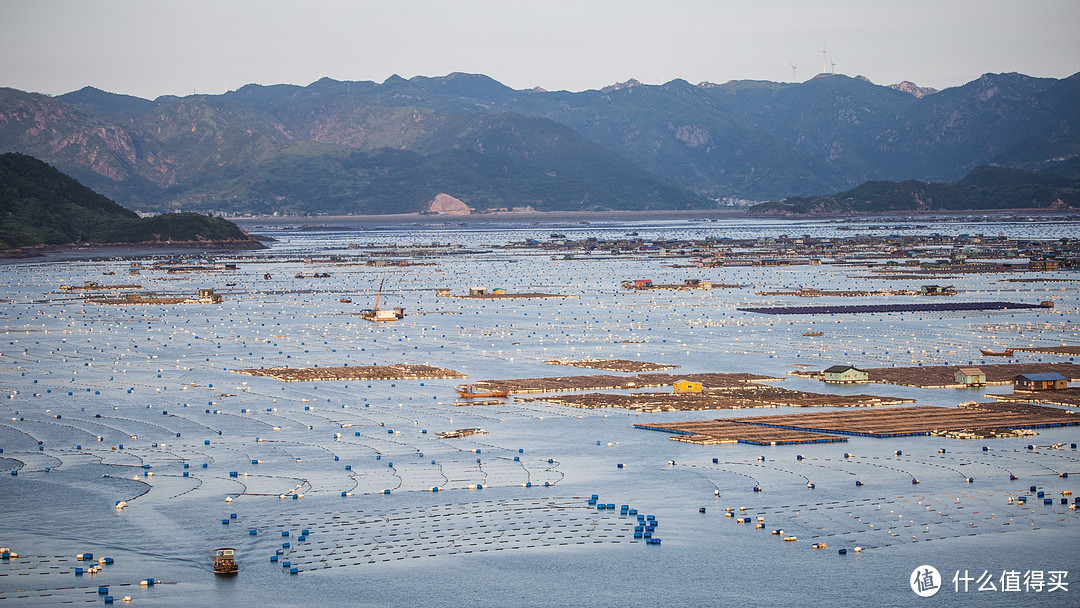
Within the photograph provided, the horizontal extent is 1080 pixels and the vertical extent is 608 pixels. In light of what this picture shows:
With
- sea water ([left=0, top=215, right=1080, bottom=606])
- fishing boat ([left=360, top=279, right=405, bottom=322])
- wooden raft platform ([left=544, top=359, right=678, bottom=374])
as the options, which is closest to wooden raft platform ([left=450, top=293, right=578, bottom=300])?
fishing boat ([left=360, top=279, right=405, bottom=322])

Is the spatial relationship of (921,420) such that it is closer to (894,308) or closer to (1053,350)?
(1053,350)

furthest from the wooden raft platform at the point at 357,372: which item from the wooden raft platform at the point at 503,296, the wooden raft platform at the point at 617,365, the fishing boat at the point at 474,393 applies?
the wooden raft platform at the point at 503,296

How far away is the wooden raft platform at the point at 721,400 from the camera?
71.8 metres

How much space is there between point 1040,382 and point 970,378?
4.21 meters

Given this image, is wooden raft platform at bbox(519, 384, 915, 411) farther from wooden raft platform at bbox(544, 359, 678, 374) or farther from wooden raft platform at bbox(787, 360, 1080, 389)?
wooden raft platform at bbox(544, 359, 678, 374)

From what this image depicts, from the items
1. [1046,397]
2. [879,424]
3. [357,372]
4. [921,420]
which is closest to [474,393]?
[357,372]

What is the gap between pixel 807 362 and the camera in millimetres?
89875

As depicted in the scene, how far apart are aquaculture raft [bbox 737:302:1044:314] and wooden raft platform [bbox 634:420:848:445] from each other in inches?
2498

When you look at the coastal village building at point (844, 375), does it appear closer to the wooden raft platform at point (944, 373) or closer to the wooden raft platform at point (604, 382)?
the wooden raft platform at point (944, 373)

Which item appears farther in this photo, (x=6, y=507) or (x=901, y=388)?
(x=901, y=388)

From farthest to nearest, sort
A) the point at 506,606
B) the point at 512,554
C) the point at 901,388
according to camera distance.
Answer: the point at 901,388 < the point at 512,554 < the point at 506,606

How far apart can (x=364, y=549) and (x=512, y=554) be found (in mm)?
5281

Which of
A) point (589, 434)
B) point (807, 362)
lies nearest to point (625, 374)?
point (807, 362)

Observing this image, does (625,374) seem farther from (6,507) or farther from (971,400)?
(6,507)
